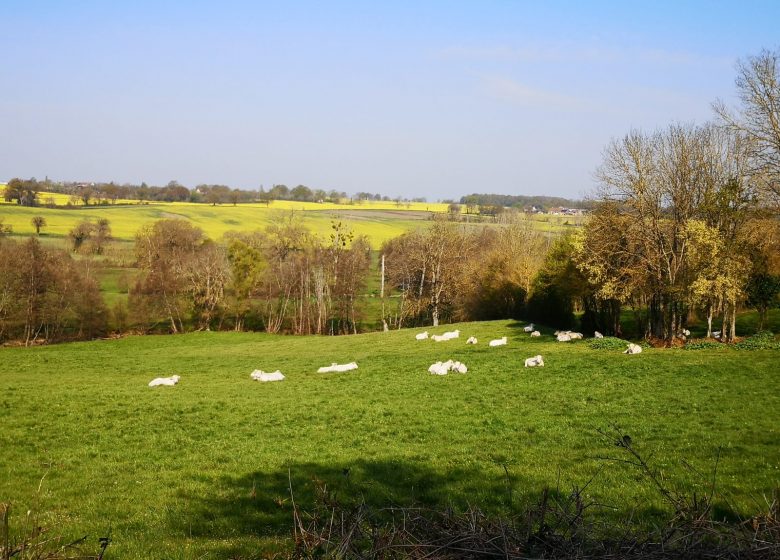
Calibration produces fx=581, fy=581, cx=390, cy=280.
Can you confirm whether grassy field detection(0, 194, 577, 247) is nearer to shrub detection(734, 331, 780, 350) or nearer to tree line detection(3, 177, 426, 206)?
tree line detection(3, 177, 426, 206)

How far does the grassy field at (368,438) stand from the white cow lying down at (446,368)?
21.9 inches

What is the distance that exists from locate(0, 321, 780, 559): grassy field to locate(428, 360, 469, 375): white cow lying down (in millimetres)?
556

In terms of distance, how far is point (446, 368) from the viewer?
27.3 m

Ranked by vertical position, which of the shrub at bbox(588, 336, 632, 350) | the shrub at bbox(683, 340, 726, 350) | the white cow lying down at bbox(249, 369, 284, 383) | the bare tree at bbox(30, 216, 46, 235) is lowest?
the white cow lying down at bbox(249, 369, 284, 383)

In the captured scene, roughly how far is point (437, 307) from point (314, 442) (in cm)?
4414

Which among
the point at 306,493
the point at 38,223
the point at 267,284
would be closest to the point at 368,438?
the point at 306,493

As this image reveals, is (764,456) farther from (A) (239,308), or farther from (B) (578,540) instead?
(A) (239,308)

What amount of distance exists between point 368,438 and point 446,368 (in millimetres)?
11534

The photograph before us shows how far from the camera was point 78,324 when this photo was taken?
55.8m

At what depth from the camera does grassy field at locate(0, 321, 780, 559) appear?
10.2 metres

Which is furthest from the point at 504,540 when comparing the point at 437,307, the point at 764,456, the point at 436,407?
the point at 437,307

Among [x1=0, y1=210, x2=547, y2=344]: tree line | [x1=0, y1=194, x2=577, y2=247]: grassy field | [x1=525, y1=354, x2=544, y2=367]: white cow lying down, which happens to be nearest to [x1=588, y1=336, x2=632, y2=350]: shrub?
[x1=525, y1=354, x2=544, y2=367]: white cow lying down

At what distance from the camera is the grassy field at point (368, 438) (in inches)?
401

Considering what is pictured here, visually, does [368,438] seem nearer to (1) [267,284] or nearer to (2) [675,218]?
(2) [675,218]
